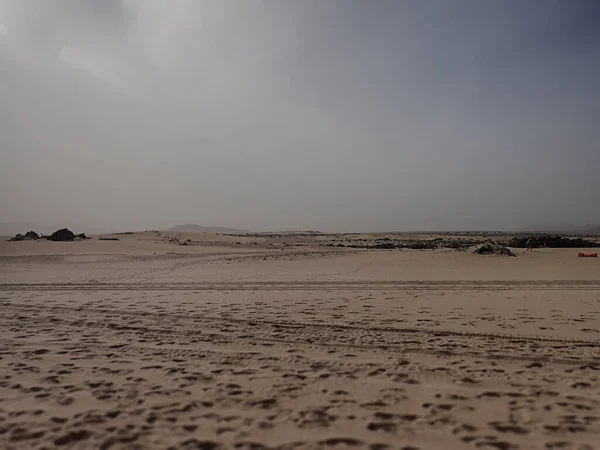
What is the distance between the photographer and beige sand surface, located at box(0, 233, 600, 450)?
10.3 feet

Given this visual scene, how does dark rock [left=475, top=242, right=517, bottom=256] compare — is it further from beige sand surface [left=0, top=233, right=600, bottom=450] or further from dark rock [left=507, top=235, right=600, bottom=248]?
beige sand surface [left=0, top=233, right=600, bottom=450]

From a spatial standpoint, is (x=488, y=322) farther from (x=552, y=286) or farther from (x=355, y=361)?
(x=552, y=286)

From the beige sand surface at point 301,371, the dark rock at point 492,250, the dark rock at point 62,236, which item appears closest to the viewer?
the beige sand surface at point 301,371

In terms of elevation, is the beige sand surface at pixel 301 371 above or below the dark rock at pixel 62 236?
below

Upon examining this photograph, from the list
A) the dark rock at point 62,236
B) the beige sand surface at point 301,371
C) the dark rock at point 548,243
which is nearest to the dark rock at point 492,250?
the dark rock at point 548,243

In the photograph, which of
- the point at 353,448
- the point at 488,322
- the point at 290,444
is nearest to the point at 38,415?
the point at 290,444

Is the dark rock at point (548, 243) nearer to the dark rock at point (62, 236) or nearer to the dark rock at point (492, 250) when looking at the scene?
the dark rock at point (492, 250)

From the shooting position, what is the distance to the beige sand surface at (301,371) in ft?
10.3

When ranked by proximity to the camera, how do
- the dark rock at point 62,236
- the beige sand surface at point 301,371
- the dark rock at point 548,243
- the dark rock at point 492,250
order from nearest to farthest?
the beige sand surface at point 301,371 → the dark rock at point 492,250 → the dark rock at point 548,243 → the dark rock at point 62,236

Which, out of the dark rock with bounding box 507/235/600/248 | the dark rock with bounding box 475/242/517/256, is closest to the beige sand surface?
the dark rock with bounding box 475/242/517/256

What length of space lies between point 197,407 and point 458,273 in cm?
1331

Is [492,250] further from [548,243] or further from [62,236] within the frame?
[62,236]

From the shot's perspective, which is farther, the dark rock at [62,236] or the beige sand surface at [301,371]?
the dark rock at [62,236]

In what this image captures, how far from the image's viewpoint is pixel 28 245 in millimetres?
27625
